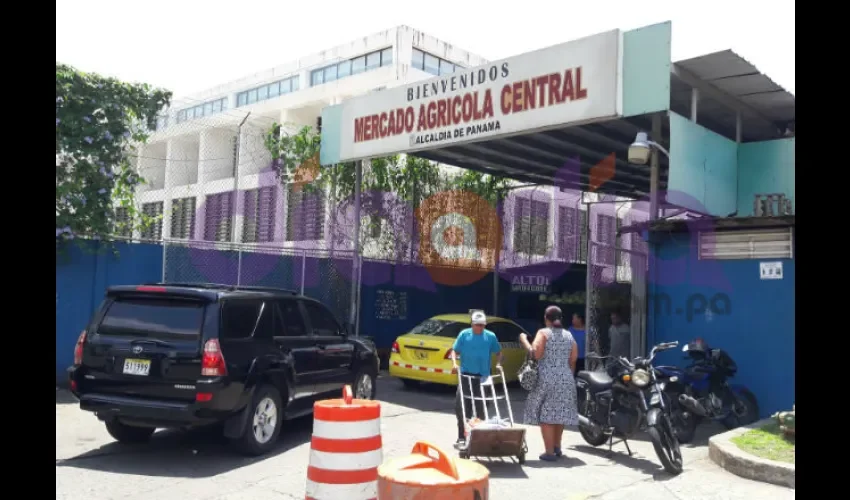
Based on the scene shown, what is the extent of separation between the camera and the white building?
15.8 m

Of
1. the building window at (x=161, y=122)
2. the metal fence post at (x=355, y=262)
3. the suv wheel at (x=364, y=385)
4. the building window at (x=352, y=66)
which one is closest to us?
the suv wheel at (x=364, y=385)

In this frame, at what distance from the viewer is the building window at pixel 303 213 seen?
55.0ft

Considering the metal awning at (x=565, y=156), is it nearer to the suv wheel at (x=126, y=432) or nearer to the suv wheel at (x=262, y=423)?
the suv wheel at (x=262, y=423)

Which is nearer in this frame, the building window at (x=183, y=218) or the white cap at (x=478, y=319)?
the white cap at (x=478, y=319)

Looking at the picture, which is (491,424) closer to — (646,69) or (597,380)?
(597,380)

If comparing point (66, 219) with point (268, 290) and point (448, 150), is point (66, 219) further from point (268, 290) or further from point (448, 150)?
point (448, 150)

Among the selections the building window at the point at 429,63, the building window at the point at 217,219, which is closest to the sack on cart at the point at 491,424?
the building window at the point at 217,219

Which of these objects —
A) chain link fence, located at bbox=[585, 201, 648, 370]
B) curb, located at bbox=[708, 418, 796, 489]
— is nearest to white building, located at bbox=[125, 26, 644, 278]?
chain link fence, located at bbox=[585, 201, 648, 370]

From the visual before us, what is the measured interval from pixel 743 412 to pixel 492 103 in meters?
6.08

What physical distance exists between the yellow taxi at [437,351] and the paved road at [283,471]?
9.20 ft

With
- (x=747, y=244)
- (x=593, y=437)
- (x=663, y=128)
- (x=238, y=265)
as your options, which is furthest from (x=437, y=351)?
(x=663, y=128)

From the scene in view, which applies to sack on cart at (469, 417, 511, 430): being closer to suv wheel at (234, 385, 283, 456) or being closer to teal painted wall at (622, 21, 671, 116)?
suv wheel at (234, 385, 283, 456)

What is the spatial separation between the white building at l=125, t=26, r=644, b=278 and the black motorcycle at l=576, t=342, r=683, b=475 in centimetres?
784
